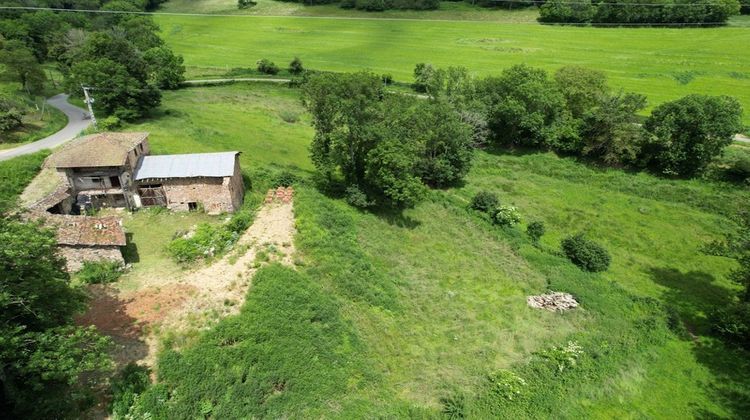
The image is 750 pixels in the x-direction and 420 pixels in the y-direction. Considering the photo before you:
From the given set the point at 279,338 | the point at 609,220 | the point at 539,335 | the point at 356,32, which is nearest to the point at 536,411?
the point at 539,335

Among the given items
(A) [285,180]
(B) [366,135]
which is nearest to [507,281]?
(B) [366,135]

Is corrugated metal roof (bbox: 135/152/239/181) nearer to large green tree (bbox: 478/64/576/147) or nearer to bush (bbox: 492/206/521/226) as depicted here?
bush (bbox: 492/206/521/226)

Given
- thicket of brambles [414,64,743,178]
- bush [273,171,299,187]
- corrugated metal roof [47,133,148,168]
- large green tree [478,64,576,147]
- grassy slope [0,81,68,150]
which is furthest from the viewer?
large green tree [478,64,576,147]

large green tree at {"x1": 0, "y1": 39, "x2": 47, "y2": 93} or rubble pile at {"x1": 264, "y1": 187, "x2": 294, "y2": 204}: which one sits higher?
large green tree at {"x1": 0, "y1": 39, "x2": 47, "y2": 93}

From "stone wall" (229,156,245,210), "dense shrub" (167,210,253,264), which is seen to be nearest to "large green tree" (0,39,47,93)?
"stone wall" (229,156,245,210)

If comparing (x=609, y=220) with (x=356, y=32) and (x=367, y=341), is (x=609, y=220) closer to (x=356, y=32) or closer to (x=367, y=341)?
(x=367, y=341)

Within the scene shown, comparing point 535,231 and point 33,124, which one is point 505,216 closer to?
point 535,231
